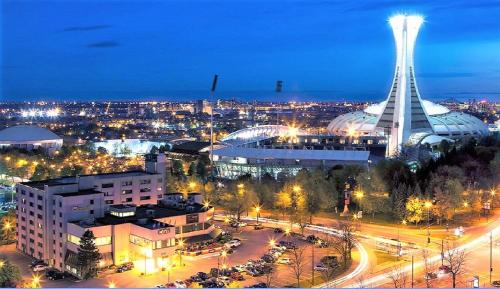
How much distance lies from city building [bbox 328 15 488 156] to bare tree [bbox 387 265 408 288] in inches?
318

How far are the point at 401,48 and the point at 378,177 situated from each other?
6450 millimetres

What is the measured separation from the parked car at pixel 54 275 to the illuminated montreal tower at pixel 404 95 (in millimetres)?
9627

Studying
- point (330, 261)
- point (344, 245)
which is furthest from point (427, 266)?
point (344, 245)

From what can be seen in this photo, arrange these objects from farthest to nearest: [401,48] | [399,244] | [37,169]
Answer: [401,48]
[37,169]
[399,244]

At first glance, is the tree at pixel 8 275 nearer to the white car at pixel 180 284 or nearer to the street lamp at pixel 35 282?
the street lamp at pixel 35 282

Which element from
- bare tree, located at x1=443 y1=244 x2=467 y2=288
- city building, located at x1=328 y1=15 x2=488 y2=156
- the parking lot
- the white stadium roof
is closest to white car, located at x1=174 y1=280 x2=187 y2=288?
the parking lot

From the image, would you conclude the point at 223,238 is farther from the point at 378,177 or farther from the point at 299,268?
the point at 378,177

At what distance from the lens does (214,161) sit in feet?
40.1

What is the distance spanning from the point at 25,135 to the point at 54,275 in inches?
476

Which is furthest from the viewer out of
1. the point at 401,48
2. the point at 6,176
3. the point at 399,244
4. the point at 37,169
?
the point at 401,48

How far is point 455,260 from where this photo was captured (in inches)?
216

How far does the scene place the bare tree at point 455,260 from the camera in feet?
16.5

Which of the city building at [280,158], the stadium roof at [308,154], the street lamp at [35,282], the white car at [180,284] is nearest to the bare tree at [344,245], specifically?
the white car at [180,284]

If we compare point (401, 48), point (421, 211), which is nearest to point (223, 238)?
point (421, 211)
